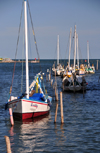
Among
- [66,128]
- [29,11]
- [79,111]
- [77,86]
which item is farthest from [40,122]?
[77,86]

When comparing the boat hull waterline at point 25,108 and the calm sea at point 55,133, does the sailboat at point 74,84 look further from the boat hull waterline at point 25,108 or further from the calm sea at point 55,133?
the boat hull waterline at point 25,108

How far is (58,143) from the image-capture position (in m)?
24.0

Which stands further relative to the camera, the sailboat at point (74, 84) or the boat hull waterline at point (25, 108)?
the sailboat at point (74, 84)

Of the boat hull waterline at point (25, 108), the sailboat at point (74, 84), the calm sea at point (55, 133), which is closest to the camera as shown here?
the calm sea at point (55, 133)

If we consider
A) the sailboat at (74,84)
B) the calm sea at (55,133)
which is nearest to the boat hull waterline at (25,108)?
the calm sea at (55,133)

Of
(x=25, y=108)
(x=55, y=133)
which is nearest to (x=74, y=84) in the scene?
(x=25, y=108)

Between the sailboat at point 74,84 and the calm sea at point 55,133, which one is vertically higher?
the sailboat at point 74,84

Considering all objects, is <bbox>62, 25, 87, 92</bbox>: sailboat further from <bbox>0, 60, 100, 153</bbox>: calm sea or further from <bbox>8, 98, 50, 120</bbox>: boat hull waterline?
<bbox>8, 98, 50, 120</bbox>: boat hull waterline

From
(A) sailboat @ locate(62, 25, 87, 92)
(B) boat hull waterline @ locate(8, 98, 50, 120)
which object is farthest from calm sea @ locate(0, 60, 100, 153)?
(A) sailboat @ locate(62, 25, 87, 92)

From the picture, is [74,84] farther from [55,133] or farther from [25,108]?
[55,133]

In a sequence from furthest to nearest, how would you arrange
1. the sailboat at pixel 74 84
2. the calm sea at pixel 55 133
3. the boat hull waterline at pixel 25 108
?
the sailboat at pixel 74 84 → the boat hull waterline at pixel 25 108 → the calm sea at pixel 55 133

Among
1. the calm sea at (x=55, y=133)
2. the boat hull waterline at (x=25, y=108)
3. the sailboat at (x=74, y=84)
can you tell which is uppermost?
the sailboat at (x=74, y=84)

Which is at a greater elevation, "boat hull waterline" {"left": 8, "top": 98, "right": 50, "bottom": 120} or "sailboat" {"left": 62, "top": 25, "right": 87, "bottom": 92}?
"sailboat" {"left": 62, "top": 25, "right": 87, "bottom": 92}

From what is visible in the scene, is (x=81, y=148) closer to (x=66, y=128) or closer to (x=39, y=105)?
(x=66, y=128)
